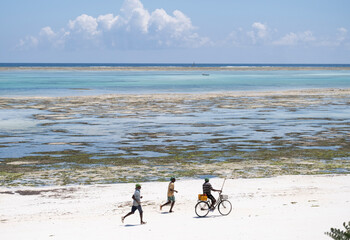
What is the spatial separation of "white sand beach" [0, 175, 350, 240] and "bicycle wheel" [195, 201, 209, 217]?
21 centimetres

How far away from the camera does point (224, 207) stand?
2289 centimetres

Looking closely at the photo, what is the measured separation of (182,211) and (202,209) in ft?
4.53

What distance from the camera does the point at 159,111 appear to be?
65.6m

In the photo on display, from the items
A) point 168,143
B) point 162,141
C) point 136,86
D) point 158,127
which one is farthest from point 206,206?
point 136,86

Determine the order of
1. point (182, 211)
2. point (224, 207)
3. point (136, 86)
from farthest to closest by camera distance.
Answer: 1. point (136, 86)
2. point (182, 211)
3. point (224, 207)

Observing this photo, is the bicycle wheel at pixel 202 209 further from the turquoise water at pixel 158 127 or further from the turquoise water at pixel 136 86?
the turquoise water at pixel 136 86

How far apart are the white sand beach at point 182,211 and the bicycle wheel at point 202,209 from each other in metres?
0.21

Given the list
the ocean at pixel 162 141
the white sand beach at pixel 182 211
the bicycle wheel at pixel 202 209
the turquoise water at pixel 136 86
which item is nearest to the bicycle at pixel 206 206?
the bicycle wheel at pixel 202 209

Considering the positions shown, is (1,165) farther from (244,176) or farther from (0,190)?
(244,176)

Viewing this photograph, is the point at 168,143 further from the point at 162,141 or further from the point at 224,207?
the point at 224,207

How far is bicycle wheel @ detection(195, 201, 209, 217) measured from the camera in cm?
2258

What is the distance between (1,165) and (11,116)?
27.5 m

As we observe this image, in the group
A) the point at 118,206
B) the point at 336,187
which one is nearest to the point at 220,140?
the point at 336,187

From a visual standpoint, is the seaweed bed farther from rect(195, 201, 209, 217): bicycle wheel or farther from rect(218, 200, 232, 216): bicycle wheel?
rect(218, 200, 232, 216): bicycle wheel
